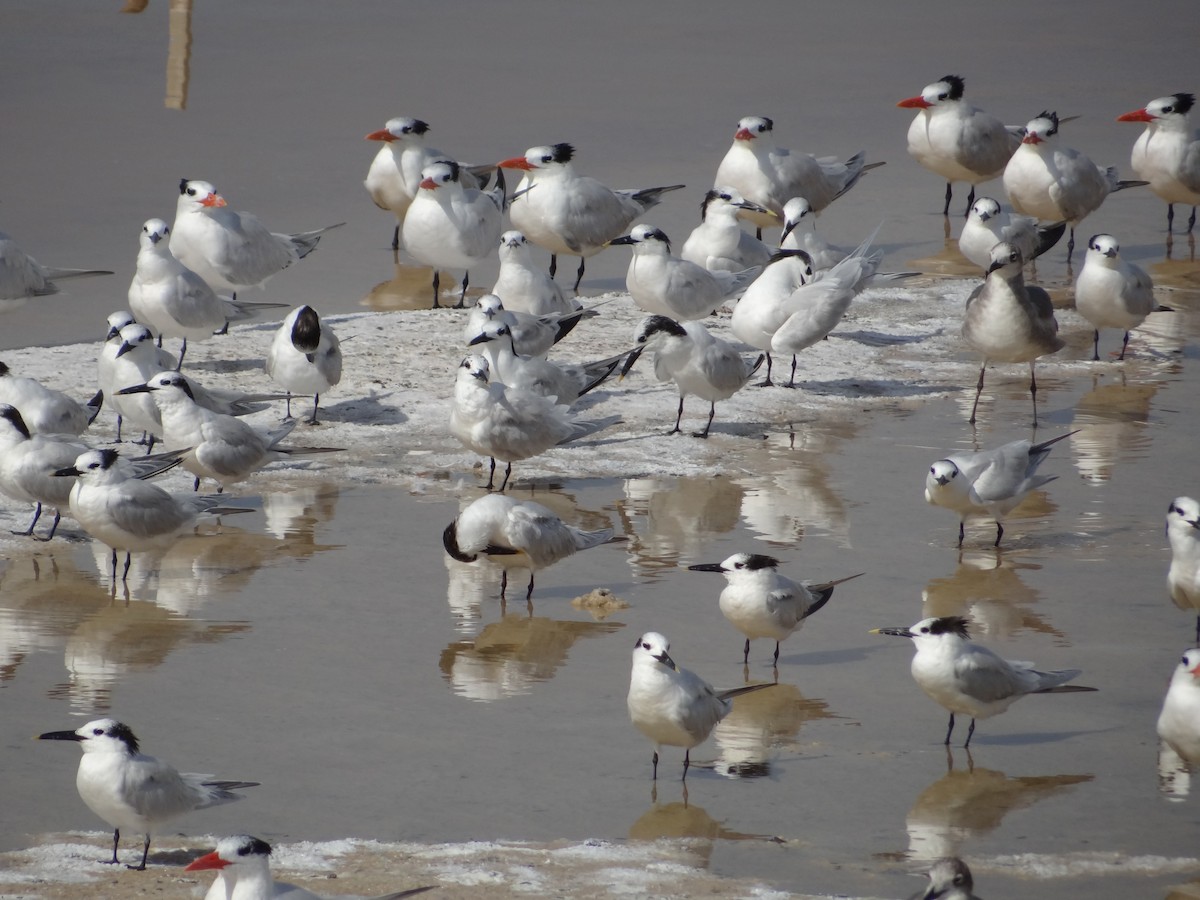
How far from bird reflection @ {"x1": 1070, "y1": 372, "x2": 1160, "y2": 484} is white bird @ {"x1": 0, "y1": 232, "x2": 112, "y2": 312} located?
595 cm

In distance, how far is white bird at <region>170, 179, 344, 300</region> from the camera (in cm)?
1054

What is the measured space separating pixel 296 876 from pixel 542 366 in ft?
14.5

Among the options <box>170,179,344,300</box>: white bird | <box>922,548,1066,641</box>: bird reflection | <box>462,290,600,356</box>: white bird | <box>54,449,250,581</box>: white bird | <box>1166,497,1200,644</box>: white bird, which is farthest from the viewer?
<box>170,179,344,300</box>: white bird

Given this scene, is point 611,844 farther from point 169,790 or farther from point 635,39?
point 635,39

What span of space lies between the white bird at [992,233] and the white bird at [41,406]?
Result: 19.5 feet

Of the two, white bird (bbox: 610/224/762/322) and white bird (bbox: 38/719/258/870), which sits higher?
white bird (bbox: 610/224/762/322)

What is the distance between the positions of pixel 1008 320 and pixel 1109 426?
0.78m

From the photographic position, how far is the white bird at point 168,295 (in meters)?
9.43

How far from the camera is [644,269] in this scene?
1013 centimetres

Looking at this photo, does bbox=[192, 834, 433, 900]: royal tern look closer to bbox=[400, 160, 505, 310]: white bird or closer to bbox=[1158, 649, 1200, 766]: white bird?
bbox=[1158, 649, 1200, 766]: white bird

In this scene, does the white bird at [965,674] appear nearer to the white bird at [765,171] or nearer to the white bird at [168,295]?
the white bird at [168,295]

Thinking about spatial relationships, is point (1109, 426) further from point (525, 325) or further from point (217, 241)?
point (217, 241)

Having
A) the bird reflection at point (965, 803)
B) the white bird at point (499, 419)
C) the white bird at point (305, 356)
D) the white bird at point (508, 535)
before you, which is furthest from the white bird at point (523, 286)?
the bird reflection at point (965, 803)

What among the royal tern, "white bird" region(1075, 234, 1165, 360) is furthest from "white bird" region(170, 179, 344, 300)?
the royal tern
